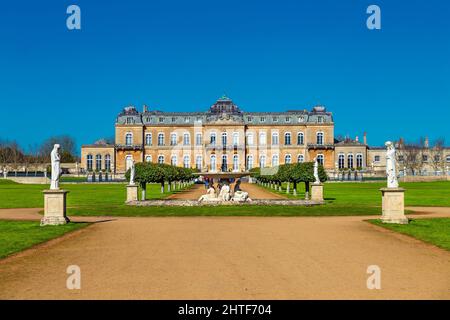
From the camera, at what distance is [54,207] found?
14117 millimetres

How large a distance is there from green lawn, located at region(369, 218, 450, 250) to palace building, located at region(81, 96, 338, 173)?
55.3m

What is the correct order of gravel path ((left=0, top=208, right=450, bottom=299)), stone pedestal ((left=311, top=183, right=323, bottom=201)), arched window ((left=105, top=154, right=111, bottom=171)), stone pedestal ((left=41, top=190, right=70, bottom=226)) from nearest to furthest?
gravel path ((left=0, top=208, right=450, bottom=299))
stone pedestal ((left=41, top=190, right=70, bottom=226))
stone pedestal ((left=311, top=183, right=323, bottom=201))
arched window ((left=105, top=154, right=111, bottom=171))

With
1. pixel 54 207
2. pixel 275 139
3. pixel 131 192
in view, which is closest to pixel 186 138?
pixel 275 139

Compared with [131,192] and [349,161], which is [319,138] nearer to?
[349,161]

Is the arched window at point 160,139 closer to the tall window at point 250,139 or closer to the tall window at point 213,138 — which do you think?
the tall window at point 213,138

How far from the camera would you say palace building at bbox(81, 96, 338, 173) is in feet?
231

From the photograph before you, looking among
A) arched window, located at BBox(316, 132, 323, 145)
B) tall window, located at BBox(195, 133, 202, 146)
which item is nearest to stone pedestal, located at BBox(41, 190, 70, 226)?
tall window, located at BBox(195, 133, 202, 146)

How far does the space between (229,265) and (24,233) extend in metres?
6.18

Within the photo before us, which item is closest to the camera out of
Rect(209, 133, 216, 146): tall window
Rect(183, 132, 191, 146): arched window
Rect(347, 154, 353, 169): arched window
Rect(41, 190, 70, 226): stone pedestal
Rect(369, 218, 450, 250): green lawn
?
Rect(369, 218, 450, 250): green lawn

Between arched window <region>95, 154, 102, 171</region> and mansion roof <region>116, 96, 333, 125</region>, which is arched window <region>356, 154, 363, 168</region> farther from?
arched window <region>95, 154, 102, 171</region>

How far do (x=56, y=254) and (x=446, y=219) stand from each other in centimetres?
1107

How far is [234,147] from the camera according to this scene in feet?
230

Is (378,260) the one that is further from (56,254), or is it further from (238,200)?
(238,200)

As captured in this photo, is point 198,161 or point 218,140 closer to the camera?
point 218,140
